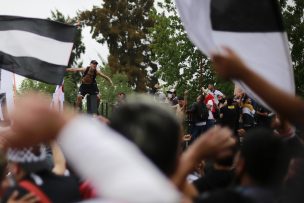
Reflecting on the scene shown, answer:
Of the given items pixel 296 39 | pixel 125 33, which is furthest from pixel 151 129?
pixel 125 33

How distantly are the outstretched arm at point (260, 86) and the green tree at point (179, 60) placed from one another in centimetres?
3556

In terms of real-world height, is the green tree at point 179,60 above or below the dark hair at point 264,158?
below

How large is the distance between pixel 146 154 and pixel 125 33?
49586mm

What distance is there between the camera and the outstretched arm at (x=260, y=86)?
220 cm

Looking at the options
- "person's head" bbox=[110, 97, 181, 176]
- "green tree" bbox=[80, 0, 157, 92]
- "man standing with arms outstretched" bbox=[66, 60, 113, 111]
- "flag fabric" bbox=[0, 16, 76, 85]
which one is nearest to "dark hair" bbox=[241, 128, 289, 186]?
"person's head" bbox=[110, 97, 181, 176]

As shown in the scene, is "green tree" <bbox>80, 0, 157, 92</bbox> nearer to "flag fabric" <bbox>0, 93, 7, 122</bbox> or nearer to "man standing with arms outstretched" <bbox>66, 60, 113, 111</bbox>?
"man standing with arms outstretched" <bbox>66, 60, 113, 111</bbox>

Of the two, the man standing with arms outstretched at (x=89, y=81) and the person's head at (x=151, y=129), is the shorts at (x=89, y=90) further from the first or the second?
the person's head at (x=151, y=129)

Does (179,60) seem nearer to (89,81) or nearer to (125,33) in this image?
(125,33)

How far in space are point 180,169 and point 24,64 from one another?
666 centimetres

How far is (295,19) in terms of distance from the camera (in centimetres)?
3362

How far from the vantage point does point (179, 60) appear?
39.1 metres

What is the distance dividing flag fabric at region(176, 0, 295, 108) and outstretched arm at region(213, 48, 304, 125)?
3.41 ft

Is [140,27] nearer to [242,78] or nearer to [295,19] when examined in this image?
[295,19]

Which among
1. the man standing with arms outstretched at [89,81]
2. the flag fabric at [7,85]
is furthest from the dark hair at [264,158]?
the man standing with arms outstretched at [89,81]
